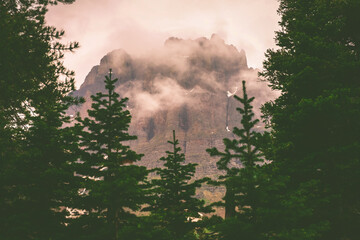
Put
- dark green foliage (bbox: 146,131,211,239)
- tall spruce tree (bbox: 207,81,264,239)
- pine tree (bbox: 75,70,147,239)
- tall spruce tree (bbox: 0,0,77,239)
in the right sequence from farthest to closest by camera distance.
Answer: dark green foliage (bbox: 146,131,211,239)
tall spruce tree (bbox: 0,0,77,239)
pine tree (bbox: 75,70,147,239)
tall spruce tree (bbox: 207,81,264,239)

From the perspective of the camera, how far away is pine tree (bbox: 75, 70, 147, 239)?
5.66m

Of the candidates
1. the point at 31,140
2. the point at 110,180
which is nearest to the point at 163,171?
the point at 110,180

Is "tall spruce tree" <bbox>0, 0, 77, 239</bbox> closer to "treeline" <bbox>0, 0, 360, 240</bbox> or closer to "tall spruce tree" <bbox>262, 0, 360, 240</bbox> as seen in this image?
"treeline" <bbox>0, 0, 360, 240</bbox>

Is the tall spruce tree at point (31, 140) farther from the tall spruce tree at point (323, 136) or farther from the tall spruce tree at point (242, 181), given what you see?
the tall spruce tree at point (323, 136)

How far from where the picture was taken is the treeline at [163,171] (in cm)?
546

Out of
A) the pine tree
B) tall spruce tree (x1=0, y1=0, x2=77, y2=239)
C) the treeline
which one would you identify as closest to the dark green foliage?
the treeline

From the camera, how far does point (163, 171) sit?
31.5 ft

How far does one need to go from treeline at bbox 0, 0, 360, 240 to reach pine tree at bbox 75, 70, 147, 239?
32 mm

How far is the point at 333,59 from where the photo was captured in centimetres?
891

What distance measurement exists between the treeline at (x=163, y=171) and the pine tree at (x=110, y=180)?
0.10 ft

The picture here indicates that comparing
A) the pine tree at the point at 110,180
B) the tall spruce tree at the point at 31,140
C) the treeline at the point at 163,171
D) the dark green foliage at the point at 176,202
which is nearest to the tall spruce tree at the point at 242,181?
the treeline at the point at 163,171

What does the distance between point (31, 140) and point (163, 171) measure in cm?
468

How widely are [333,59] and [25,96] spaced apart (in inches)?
461

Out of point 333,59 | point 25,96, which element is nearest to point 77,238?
point 25,96
